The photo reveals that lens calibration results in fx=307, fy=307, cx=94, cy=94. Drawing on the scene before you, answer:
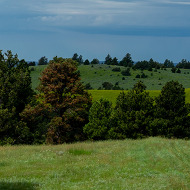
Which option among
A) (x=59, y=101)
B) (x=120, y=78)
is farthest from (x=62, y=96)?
(x=120, y=78)

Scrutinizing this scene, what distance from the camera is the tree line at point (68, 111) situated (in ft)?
137

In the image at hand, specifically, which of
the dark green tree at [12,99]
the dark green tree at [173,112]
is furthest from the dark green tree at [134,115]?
the dark green tree at [12,99]

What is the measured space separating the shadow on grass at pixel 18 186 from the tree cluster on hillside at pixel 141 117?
97.6 feet

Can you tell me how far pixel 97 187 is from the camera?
572 inches

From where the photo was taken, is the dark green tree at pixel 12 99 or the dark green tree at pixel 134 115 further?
the dark green tree at pixel 134 115

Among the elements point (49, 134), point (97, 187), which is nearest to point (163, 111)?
point (49, 134)

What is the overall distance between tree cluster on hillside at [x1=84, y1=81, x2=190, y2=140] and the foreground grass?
17.4 metres

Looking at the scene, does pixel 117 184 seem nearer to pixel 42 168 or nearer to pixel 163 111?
pixel 42 168

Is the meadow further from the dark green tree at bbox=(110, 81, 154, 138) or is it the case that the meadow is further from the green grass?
the dark green tree at bbox=(110, 81, 154, 138)

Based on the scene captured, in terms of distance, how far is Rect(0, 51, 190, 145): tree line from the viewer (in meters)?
41.6

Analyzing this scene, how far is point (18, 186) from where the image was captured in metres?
14.7

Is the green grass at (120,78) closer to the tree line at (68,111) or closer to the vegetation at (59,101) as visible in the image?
the tree line at (68,111)

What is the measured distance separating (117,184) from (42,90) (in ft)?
94.8

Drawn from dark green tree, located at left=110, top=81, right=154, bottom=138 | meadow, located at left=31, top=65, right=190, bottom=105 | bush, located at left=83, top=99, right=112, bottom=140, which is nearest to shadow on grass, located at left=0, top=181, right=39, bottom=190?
bush, located at left=83, top=99, right=112, bottom=140
